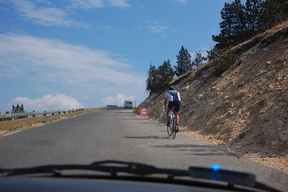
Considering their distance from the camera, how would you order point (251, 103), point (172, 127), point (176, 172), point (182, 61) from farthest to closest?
point (182, 61)
point (251, 103)
point (172, 127)
point (176, 172)

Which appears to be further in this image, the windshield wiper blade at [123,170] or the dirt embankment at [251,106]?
the dirt embankment at [251,106]

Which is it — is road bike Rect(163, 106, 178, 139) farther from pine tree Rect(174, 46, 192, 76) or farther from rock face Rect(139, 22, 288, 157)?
pine tree Rect(174, 46, 192, 76)

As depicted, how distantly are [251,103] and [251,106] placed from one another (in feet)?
1.64

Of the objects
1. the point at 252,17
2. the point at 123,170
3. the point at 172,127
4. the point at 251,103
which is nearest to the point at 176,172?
the point at 123,170

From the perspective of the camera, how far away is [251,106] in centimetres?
1397

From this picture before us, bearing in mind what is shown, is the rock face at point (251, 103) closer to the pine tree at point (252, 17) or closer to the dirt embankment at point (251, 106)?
the dirt embankment at point (251, 106)

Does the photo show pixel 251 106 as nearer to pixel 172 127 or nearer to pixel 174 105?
pixel 174 105

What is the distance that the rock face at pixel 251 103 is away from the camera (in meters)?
9.86

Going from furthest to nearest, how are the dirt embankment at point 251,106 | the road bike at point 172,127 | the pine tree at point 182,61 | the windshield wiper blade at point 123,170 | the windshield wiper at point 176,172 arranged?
the pine tree at point 182,61 < the road bike at point 172,127 < the dirt embankment at point 251,106 < the windshield wiper blade at point 123,170 < the windshield wiper at point 176,172

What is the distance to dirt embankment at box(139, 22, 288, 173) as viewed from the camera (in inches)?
367

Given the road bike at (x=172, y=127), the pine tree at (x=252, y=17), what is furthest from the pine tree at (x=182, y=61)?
the road bike at (x=172, y=127)

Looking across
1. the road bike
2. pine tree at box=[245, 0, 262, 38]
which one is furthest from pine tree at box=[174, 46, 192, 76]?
the road bike

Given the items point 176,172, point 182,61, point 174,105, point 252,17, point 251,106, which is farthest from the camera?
point 182,61

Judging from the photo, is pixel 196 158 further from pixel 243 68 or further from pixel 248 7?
pixel 248 7
